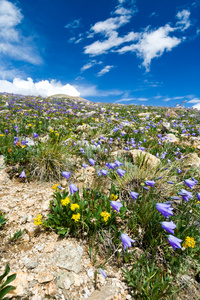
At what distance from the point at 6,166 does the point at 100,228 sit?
3331 mm

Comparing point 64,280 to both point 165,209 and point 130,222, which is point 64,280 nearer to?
point 130,222

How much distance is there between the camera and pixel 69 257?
2.16 meters

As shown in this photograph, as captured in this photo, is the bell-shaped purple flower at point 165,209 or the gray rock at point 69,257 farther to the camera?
the gray rock at point 69,257

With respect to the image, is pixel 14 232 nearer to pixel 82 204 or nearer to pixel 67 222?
pixel 67 222

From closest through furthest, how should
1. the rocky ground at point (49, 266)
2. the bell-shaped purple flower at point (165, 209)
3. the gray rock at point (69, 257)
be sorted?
1. the rocky ground at point (49, 266)
2. the bell-shaped purple flower at point (165, 209)
3. the gray rock at point (69, 257)

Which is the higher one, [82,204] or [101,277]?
[82,204]

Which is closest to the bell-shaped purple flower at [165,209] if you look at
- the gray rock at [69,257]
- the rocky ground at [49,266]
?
the rocky ground at [49,266]

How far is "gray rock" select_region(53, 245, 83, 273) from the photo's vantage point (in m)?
2.05

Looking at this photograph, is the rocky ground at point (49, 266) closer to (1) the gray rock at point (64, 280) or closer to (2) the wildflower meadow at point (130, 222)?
(1) the gray rock at point (64, 280)

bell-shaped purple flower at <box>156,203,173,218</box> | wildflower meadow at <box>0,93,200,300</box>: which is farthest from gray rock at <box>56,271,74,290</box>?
bell-shaped purple flower at <box>156,203,173,218</box>

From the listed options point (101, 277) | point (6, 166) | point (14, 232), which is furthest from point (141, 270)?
point (6, 166)

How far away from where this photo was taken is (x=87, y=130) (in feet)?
24.0

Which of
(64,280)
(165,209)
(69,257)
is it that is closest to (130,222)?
(165,209)

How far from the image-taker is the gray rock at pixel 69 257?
2.05 metres
